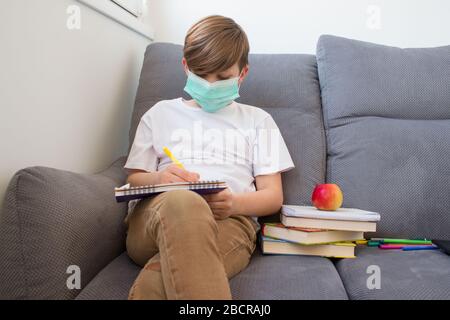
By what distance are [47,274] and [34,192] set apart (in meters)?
0.16

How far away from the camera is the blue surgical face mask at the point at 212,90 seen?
1.18 m

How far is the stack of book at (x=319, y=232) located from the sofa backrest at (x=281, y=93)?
245 mm

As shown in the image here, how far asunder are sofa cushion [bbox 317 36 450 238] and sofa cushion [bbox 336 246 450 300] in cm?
15

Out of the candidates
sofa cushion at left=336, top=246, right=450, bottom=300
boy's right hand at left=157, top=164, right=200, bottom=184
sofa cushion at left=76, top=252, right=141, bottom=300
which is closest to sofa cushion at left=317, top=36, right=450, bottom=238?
sofa cushion at left=336, top=246, right=450, bottom=300

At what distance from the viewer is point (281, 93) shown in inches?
57.2

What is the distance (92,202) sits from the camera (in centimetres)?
98

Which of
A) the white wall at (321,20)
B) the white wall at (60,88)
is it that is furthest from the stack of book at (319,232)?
the white wall at (321,20)

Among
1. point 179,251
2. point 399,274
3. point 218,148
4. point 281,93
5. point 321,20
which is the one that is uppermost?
point 321,20

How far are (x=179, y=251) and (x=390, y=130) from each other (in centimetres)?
85

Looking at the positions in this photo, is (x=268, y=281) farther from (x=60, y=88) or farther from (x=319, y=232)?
(x=60, y=88)

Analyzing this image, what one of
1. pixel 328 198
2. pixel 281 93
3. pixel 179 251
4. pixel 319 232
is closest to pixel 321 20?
pixel 281 93

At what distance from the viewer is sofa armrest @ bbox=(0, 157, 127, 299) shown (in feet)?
2.66
